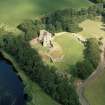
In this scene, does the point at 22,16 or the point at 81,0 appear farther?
the point at 81,0

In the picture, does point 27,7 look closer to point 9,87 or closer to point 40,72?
point 40,72

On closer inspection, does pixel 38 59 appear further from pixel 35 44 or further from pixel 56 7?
pixel 56 7

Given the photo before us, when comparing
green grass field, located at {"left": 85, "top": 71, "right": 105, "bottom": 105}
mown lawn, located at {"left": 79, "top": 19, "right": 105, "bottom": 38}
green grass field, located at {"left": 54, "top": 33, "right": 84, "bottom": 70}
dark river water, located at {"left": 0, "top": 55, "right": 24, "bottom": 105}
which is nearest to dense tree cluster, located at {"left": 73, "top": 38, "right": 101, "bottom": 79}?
green grass field, located at {"left": 54, "top": 33, "right": 84, "bottom": 70}

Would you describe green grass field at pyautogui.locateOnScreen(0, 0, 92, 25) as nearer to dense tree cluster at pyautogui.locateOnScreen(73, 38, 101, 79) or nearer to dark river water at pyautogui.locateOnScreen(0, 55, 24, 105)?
dark river water at pyautogui.locateOnScreen(0, 55, 24, 105)

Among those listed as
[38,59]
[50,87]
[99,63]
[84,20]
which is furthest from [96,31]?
[50,87]

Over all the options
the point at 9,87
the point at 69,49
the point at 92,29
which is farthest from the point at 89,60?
the point at 9,87

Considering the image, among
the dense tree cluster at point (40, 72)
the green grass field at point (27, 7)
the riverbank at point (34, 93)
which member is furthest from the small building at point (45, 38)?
the green grass field at point (27, 7)

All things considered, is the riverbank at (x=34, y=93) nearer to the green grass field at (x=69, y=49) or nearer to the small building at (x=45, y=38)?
the green grass field at (x=69, y=49)
